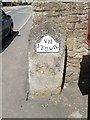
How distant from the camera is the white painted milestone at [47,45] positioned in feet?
20.8

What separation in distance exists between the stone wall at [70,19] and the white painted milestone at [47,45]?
798 millimetres

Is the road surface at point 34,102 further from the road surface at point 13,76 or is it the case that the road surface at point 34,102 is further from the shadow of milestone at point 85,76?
the shadow of milestone at point 85,76

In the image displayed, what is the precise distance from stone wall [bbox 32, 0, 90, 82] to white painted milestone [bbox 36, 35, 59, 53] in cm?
80

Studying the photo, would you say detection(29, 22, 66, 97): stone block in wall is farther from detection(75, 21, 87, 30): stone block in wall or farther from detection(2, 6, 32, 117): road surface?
detection(75, 21, 87, 30): stone block in wall

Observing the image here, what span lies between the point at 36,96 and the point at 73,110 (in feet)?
3.32

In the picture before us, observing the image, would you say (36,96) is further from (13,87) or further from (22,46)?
(22,46)

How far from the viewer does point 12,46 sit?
12570 millimetres

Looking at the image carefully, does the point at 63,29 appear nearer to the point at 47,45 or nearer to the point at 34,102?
the point at 47,45

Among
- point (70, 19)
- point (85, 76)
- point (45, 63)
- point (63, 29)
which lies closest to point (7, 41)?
point (85, 76)

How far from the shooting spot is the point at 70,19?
7.23m

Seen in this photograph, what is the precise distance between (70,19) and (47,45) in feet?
4.13

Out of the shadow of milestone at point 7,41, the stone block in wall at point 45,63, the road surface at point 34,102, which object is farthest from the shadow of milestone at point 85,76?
the shadow of milestone at point 7,41

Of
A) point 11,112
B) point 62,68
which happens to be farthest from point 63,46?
point 11,112

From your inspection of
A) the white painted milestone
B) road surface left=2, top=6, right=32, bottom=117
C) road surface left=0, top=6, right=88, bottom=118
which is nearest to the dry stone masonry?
the white painted milestone
